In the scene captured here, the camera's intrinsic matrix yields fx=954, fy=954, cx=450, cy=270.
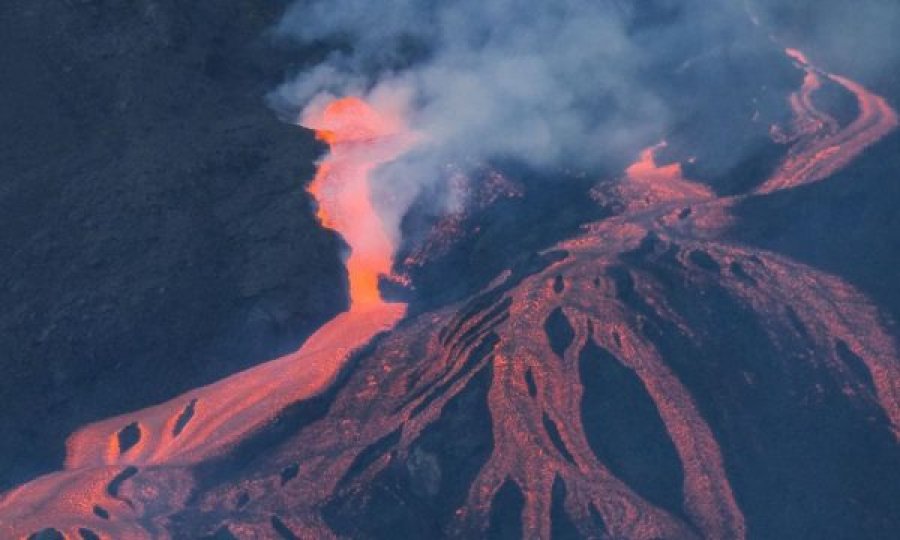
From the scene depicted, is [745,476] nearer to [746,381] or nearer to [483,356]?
[746,381]

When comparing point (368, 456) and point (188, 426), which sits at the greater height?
point (188, 426)

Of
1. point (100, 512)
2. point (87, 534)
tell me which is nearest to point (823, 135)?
point (100, 512)

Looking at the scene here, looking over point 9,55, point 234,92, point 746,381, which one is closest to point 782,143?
point 746,381

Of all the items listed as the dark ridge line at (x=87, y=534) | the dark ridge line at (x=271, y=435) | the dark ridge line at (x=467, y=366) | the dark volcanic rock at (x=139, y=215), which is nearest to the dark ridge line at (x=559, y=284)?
the dark ridge line at (x=467, y=366)

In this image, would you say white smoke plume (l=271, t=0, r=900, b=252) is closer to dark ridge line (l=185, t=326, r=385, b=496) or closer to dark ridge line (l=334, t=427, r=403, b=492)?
dark ridge line (l=185, t=326, r=385, b=496)

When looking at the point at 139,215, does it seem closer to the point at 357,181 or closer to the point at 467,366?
the point at 357,181
